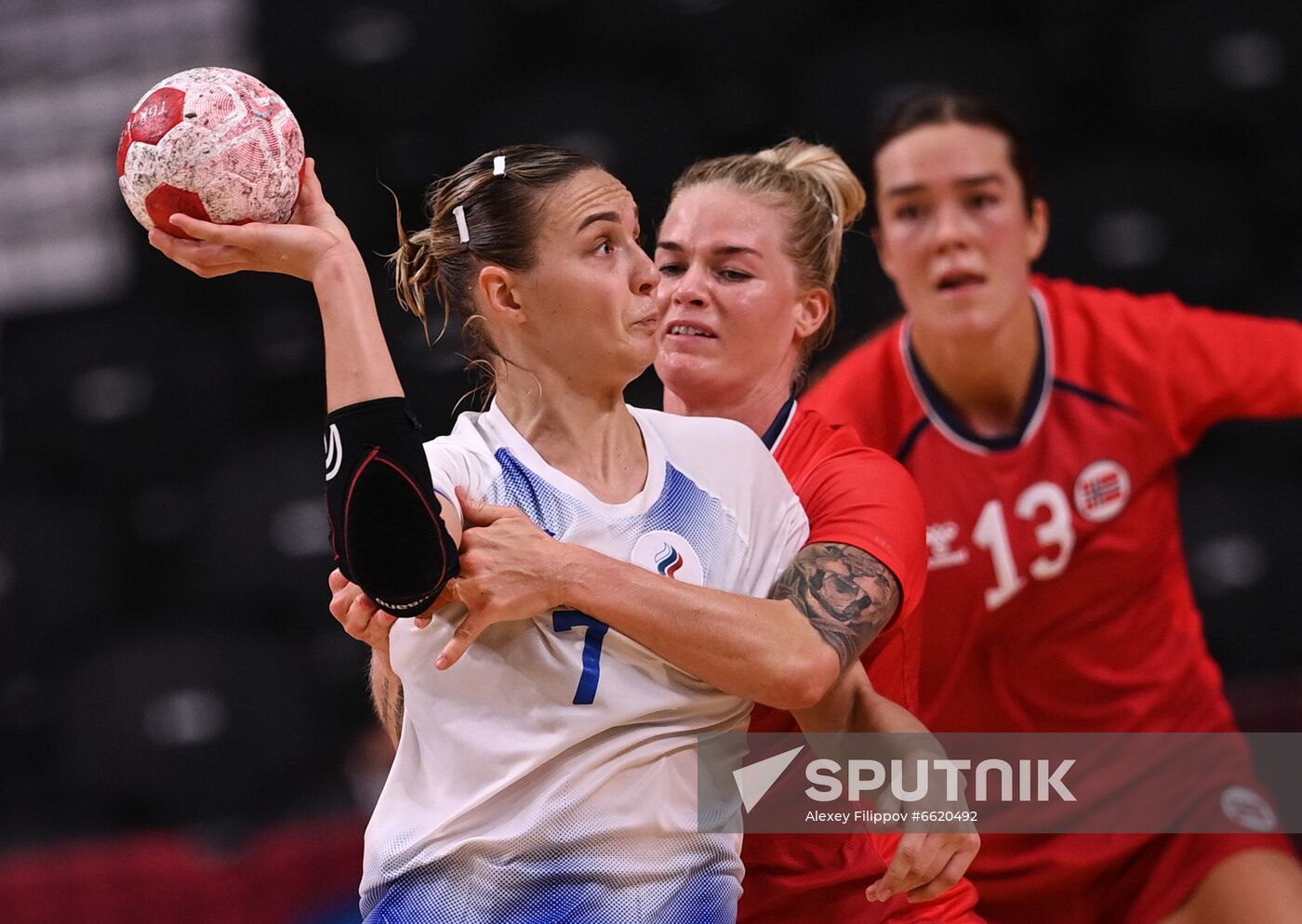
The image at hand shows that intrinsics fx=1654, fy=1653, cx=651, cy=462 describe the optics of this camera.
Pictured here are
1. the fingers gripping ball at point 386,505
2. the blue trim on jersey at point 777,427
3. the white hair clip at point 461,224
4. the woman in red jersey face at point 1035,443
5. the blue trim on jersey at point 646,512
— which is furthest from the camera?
the woman in red jersey face at point 1035,443

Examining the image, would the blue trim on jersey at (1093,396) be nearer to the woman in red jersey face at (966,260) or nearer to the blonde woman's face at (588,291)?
the woman in red jersey face at (966,260)

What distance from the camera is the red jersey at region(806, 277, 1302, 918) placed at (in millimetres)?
3670

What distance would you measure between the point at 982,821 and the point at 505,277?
1.81 metres

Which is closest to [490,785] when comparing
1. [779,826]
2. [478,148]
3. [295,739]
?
[779,826]

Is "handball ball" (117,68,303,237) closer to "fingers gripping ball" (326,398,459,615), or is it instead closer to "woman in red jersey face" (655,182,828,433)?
"fingers gripping ball" (326,398,459,615)

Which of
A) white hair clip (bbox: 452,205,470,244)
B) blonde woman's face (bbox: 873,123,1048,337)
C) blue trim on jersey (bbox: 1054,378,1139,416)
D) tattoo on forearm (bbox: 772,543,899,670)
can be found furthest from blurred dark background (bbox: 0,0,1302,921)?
tattoo on forearm (bbox: 772,543,899,670)

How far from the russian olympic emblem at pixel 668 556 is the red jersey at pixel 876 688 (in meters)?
0.24

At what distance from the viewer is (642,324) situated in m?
2.37

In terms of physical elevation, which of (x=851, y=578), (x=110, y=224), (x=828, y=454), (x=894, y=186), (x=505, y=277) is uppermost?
(x=110, y=224)

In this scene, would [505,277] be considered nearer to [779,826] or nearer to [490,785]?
[490,785]

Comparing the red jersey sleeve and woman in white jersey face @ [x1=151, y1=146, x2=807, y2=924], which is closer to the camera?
woman in white jersey face @ [x1=151, y1=146, x2=807, y2=924]

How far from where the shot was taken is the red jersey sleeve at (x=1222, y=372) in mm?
3754

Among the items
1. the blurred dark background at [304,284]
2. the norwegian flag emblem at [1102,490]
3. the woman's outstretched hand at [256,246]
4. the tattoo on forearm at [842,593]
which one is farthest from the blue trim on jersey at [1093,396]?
the woman's outstretched hand at [256,246]

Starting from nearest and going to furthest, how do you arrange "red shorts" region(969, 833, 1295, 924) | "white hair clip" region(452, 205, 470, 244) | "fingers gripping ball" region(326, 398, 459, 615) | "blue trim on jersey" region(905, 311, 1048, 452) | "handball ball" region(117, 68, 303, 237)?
1. "fingers gripping ball" region(326, 398, 459, 615)
2. "handball ball" region(117, 68, 303, 237)
3. "white hair clip" region(452, 205, 470, 244)
4. "red shorts" region(969, 833, 1295, 924)
5. "blue trim on jersey" region(905, 311, 1048, 452)
